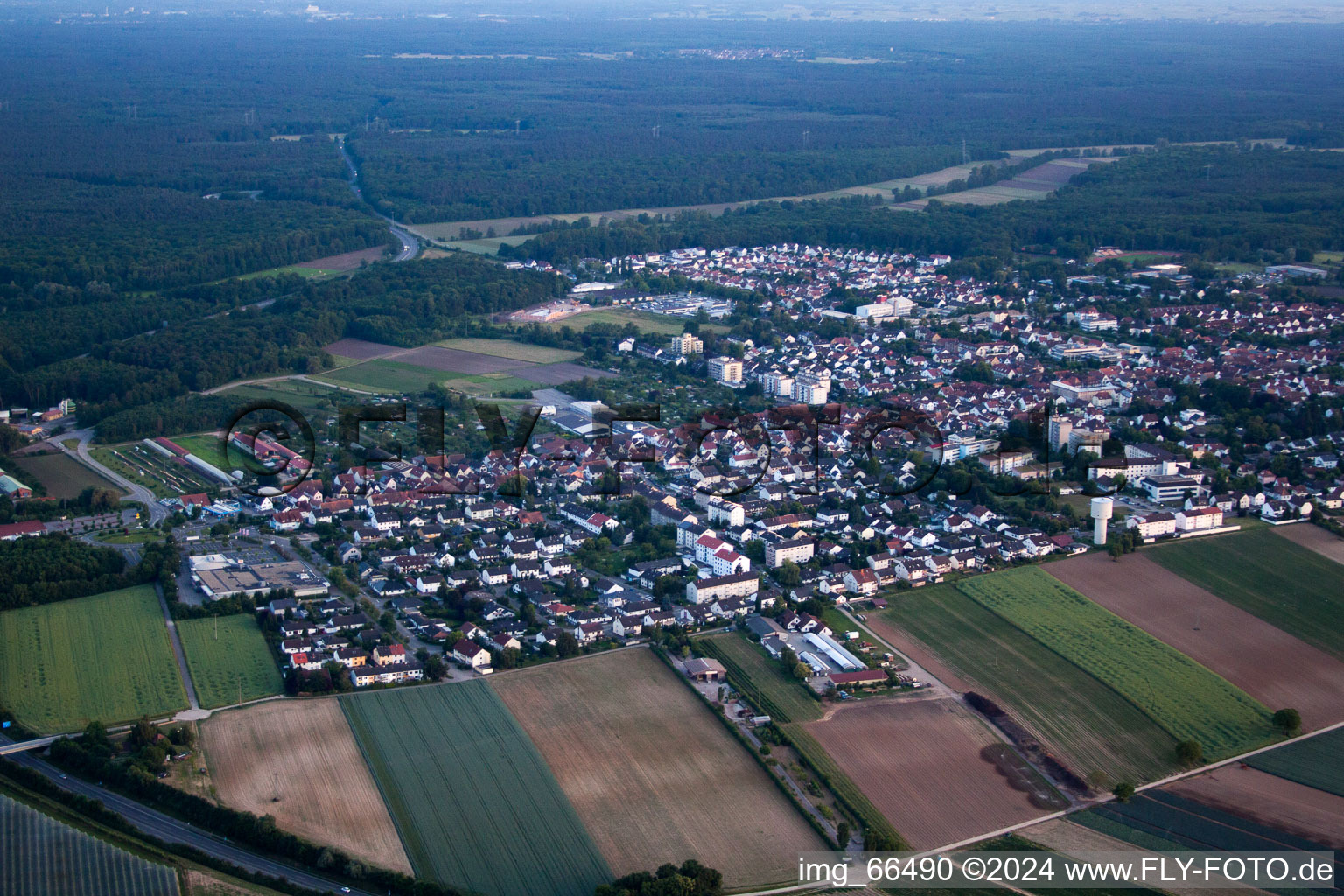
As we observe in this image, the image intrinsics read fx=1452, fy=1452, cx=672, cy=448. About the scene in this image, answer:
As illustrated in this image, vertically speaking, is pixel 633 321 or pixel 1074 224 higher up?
pixel 1074 224

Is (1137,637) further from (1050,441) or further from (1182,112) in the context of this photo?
(1182,112)

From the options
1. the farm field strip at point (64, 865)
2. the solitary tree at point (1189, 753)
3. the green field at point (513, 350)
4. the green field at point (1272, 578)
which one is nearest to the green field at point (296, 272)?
the green field at point (513, 350)

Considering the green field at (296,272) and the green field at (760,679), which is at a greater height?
the green field at (760,679)

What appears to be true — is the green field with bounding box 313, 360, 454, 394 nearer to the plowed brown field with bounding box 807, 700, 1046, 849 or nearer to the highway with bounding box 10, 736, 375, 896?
the highway with bounding box 10, 736, 375, 896

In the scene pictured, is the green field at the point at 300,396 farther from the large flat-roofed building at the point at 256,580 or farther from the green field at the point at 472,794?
the green field at the point at 472,794

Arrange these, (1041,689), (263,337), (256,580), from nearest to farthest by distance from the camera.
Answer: (1041,689)
(256,580)
(263,337)

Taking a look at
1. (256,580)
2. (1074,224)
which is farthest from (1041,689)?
(1074,224)

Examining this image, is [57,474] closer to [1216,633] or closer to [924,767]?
[924,767]
